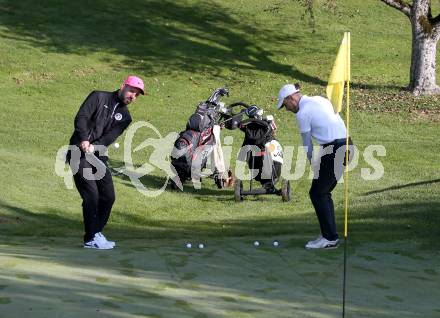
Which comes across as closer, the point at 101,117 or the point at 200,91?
the point at 101,117

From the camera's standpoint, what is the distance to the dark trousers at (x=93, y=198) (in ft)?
34.7

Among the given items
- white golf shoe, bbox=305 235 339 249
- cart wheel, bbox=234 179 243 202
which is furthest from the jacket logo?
cart wheel, bbox=234 179 243 202

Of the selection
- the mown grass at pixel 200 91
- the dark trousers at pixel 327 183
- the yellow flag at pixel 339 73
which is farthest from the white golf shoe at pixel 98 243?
the yellow flag at pixel 339 73

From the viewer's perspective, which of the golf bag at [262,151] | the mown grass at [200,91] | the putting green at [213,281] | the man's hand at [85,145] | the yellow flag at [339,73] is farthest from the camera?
the golf bag at [262,151]

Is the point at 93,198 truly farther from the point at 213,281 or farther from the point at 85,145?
the point at 213,281

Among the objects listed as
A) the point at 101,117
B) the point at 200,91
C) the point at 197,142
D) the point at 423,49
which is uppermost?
the point at 423,49

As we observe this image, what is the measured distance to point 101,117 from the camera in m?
10.7

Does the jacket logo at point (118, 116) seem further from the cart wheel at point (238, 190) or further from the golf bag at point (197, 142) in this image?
the golf bag at point (197, 142)

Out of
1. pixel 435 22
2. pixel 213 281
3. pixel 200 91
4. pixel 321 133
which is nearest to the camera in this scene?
pixel 213 281

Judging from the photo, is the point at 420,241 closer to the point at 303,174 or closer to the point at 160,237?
the point at 160,237

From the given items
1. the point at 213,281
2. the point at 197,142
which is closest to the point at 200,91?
the point at 197,142

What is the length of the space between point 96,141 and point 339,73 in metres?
3.13

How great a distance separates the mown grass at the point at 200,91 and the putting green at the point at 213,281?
170 cm

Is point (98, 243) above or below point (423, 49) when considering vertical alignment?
below
